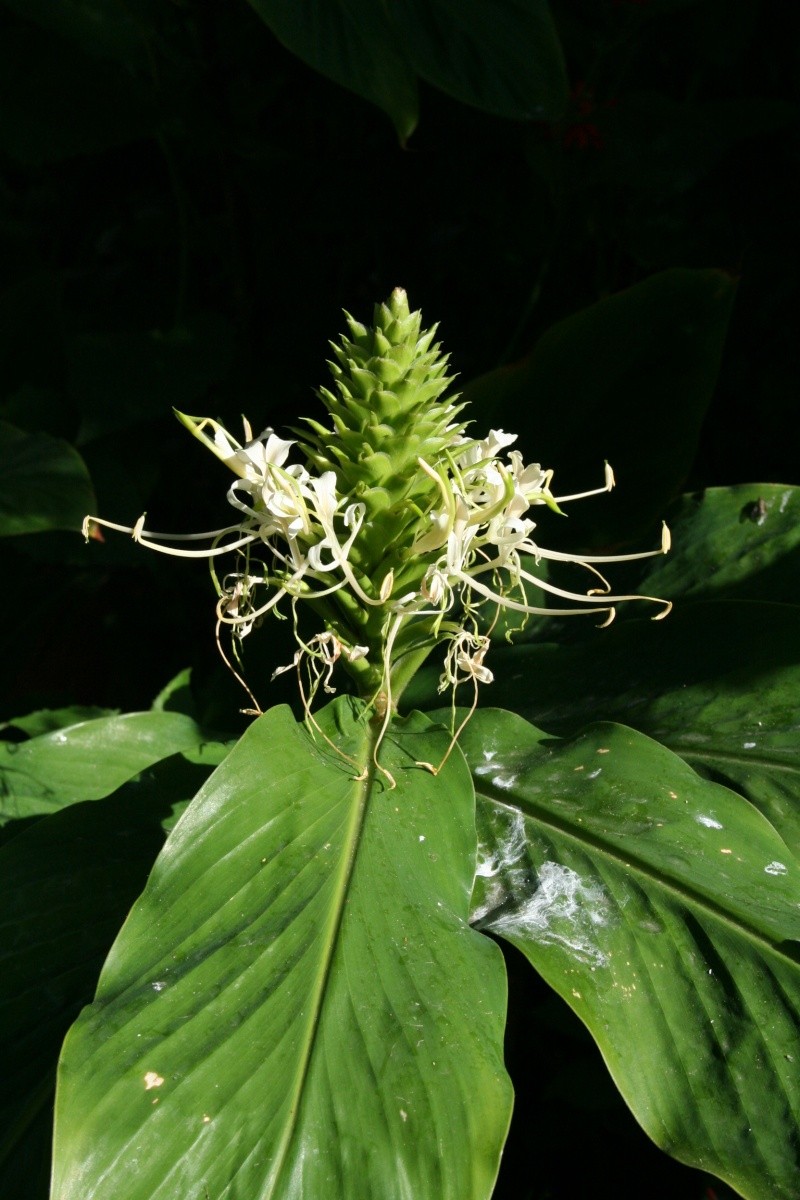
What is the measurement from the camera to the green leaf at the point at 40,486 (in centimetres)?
161

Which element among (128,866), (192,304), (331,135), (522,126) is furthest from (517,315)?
(128,866)

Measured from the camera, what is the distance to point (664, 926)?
1063 millimetres

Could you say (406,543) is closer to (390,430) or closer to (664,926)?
(390,430)

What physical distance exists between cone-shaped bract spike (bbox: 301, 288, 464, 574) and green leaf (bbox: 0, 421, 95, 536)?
0.63 meters

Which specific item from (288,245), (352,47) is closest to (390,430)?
(352,47)

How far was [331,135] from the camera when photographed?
2.58 m

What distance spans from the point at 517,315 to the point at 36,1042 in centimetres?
220

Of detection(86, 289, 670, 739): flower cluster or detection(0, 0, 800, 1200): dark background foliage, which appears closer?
detection(86, 289, 670, 739): flower cluster

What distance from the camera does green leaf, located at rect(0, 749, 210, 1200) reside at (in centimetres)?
107

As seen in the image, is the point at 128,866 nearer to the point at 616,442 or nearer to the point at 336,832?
the point at 336,832

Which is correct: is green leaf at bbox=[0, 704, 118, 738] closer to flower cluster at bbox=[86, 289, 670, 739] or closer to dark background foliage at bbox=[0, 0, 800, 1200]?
dark background foliage at bbox=[0, 0, 800, 1200]

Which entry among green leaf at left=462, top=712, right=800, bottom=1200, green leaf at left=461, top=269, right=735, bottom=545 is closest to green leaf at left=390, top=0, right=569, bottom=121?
green leaf at left=461, top=269, right=735, bottom=545

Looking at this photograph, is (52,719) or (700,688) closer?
Result: (700,688)

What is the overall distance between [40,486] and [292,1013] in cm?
111
